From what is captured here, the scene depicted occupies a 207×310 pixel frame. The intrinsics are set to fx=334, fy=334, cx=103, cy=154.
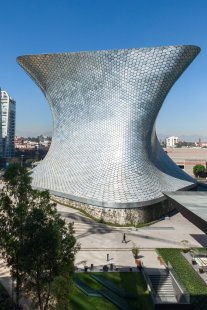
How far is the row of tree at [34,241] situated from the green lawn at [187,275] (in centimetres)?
894

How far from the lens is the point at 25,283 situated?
1074 cm

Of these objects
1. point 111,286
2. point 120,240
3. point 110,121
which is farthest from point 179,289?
point 110,121

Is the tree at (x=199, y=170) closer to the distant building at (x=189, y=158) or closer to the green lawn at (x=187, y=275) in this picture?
the distant building at (x=189, y=158)

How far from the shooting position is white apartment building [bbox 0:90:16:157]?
11728 cm

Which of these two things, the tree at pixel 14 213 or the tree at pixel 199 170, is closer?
the tree at pixel 14 213

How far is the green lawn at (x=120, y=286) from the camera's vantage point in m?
15.6

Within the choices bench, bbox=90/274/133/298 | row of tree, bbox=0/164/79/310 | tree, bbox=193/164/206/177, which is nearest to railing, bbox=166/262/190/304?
bench, bbox=90/274/133/298

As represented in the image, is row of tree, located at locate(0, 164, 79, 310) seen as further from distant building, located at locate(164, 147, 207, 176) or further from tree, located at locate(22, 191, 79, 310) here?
distant building, located at locate(164, 147, 207, 176)

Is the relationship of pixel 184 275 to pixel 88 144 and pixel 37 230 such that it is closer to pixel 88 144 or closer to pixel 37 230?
pixel 37 230

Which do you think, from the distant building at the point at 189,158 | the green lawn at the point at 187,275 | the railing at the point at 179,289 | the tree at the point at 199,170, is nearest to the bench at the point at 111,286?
the railing at the point at 179,289

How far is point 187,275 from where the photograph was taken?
64.4 ft

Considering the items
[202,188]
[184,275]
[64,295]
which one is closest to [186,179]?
[202,188]

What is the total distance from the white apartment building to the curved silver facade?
80.0 m

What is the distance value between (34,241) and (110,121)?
28.3m
